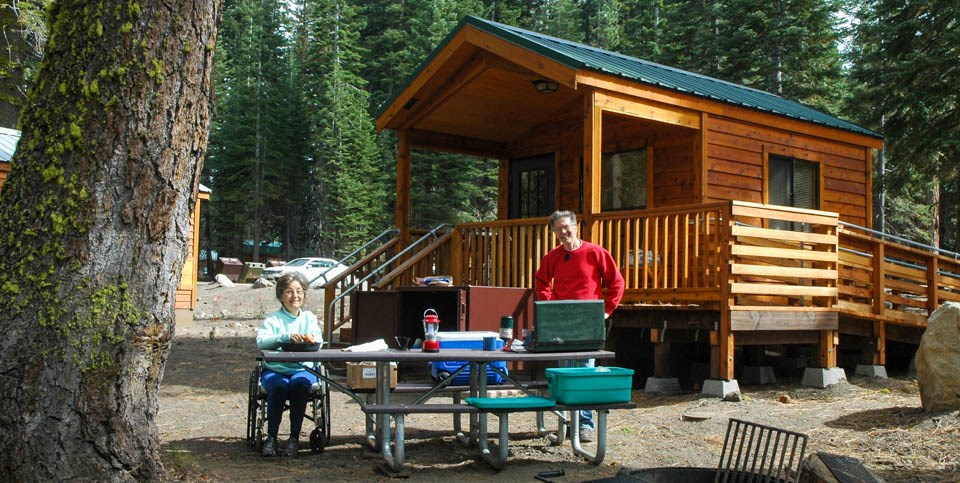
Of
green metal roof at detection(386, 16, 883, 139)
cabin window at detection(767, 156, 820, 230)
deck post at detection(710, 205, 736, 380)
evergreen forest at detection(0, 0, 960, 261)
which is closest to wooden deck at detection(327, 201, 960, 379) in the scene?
deck post at detection(710, 205, 736, 380)

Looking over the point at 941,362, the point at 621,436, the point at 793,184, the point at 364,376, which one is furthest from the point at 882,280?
the point at 364,376

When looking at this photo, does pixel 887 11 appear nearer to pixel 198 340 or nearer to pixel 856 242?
pixel 856 242

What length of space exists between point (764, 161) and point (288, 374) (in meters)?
8.68

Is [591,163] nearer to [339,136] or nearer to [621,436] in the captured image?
[621,436]

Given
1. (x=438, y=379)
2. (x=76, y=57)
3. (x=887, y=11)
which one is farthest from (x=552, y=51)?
(x=887, y=11)

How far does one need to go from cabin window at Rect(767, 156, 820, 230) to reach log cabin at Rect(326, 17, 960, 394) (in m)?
0.02

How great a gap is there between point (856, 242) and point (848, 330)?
150 centimetres

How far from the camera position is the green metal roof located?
1048cm

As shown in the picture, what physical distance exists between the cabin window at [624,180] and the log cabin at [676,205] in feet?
0.08

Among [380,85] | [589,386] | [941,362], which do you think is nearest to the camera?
[589,386]

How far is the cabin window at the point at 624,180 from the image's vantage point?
13.2 metres

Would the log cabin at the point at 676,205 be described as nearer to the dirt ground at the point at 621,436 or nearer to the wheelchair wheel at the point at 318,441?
the dirt ground at the point at 621,436

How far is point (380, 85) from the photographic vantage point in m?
52.4

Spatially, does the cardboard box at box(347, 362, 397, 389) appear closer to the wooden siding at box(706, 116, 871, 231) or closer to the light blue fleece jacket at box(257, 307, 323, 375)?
the light blue fleece jacket at box(257, 307, 323, 375)
